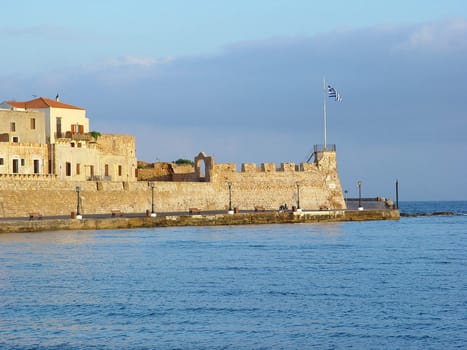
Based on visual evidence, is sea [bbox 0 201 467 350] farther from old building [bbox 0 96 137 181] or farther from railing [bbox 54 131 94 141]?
railing [bbox 54 131 94 141]

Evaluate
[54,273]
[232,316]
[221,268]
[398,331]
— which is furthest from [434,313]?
[54,273]

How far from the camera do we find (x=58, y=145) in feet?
160

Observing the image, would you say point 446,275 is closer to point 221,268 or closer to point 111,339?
point 221,268

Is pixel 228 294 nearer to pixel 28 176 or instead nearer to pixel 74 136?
pixel 28 176

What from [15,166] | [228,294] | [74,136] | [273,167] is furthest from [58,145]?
[228,294]

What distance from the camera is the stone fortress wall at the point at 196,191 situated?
144 feet

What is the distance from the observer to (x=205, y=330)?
17.1 m

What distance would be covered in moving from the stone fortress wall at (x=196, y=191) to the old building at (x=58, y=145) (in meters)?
1.40

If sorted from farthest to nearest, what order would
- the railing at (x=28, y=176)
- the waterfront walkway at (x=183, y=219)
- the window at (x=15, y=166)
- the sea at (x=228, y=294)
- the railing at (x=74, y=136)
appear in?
1. the railing at (x=74, y=136)
2. the window at (x=15, y=166)
3. the railing at (x=28, y=176)
4. the waterfront walkway at (x=183, y=219)
5. the sea at (x=228, y=294)

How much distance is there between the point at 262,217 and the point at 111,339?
34302 millimetres

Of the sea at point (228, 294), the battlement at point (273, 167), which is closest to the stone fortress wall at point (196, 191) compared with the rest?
the battlement at point (273, 167)

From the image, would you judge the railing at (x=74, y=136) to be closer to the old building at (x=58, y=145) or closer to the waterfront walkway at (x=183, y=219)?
the old building at (x=58, y=145)

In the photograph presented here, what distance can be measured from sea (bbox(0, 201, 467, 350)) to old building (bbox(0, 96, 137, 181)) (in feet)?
36.5

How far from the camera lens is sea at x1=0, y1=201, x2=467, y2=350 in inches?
650
